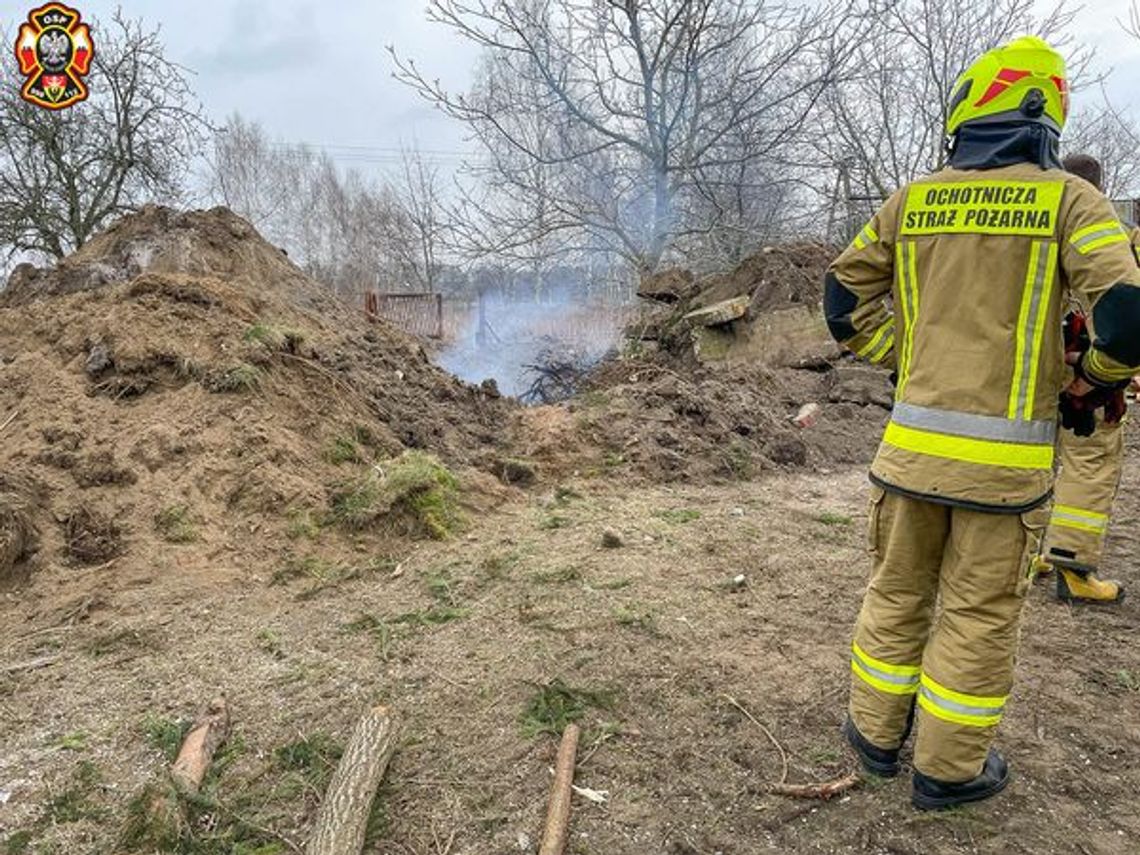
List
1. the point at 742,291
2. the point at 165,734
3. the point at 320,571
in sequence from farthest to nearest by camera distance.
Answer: the point at 742,291, the point at 320,571, the point at 165,734

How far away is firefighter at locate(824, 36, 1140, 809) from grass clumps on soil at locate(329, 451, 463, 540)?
3.35m

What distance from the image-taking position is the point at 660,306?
1292 cm

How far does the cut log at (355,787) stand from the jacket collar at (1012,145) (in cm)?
266

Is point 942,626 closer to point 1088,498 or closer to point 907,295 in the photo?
point 907,295

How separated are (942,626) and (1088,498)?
1.97m

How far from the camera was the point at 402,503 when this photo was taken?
16.9ft

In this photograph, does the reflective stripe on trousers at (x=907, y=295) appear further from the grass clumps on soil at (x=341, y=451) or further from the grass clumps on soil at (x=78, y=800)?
the grass clumps on soil at (x=341, y=451)

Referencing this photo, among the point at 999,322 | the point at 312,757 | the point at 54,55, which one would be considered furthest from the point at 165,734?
the point at 54,55

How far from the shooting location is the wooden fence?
19.2 metres

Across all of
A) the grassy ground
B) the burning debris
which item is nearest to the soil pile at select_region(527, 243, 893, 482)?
the burning debris

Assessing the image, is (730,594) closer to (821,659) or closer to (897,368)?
(821,659)

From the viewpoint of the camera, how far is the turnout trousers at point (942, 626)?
2.16 m

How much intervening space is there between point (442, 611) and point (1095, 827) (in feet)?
9.21

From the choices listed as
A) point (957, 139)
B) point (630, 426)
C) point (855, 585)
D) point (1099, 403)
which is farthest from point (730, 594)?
point (630, 426)
